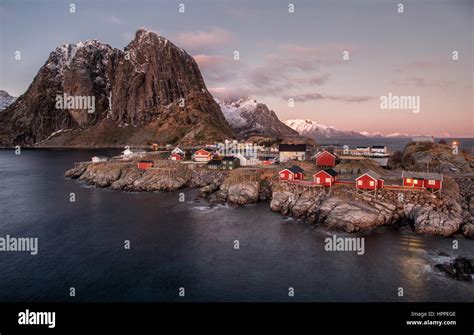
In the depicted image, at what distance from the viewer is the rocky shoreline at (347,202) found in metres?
35.8

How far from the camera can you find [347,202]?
39.0 m

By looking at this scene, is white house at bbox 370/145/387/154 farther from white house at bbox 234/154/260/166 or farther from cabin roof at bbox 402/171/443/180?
cabin roof at bbox 402/171/443/180

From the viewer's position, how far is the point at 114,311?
65.0 feet

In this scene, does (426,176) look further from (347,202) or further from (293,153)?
(293,153)

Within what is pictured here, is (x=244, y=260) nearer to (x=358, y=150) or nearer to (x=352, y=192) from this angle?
(x=352, y=192)

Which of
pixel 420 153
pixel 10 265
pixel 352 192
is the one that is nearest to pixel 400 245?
pixel 352 192

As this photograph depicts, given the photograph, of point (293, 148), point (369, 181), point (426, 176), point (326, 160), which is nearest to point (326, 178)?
point (369, 181)

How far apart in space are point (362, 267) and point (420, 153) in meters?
51.0

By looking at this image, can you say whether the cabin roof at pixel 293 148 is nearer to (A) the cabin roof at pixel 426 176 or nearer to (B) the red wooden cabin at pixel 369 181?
(B) the red wooden cabin at pixel 369 181

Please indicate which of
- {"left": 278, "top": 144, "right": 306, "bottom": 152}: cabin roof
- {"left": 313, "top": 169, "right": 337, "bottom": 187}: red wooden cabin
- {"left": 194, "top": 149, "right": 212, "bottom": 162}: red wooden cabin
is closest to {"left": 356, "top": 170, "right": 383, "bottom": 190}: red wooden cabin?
{"left": 313, "top": 169, "right": 337, "bottom": 187}: red wooden cabin

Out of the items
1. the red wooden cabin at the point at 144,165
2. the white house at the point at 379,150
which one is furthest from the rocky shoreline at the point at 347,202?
the white house at the point at 379,150

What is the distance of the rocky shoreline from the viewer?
35.8 m

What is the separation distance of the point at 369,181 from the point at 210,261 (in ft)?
82.1

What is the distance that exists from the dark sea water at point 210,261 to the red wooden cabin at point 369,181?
7.16 metres
